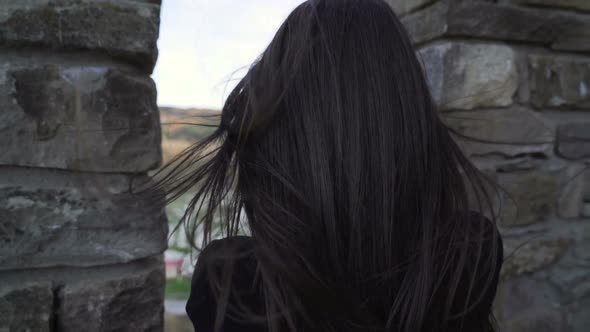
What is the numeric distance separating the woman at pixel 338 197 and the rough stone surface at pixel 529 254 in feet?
1.85

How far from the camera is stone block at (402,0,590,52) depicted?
1333mm

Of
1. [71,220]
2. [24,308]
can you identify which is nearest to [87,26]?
[71,220]

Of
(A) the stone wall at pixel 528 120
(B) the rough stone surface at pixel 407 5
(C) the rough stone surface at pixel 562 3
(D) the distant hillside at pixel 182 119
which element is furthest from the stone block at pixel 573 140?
(D) the distant hillside at pixel 182 119

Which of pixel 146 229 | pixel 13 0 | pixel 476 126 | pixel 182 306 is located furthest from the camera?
pixel 182 306

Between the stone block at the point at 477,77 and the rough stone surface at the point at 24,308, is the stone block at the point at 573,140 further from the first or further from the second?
the rough stone surface at the point at 24,308

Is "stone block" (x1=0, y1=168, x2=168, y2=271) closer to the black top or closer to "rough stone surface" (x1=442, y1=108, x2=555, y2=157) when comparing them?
the black top

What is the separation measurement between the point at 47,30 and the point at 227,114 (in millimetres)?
365

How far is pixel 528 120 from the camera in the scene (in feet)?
4.61

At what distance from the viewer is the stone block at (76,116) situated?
0.78 m

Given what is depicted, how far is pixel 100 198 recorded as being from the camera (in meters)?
0.84

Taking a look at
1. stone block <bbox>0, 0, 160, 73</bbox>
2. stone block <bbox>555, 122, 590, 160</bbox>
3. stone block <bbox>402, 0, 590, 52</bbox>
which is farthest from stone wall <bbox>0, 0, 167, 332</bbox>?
stone block <bbox>555, 122, 590, 160</bbox>

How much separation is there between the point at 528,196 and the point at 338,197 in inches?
36.0

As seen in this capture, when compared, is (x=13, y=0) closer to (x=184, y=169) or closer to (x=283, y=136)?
(x=184, y=169)

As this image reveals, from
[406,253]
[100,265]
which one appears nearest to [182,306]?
[100,265]
